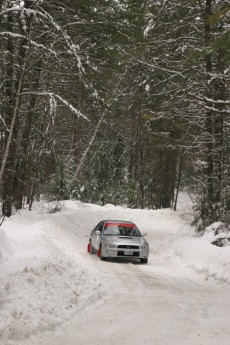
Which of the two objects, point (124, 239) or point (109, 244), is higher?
point (124, 239)

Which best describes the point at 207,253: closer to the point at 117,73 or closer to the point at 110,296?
the point at 110,296

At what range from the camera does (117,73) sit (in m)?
19.2

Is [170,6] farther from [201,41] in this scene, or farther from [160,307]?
[160,307]

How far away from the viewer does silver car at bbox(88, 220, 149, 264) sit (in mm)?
16094

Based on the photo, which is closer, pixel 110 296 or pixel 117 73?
pixel 110 296

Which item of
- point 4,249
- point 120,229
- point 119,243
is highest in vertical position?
point 4,249

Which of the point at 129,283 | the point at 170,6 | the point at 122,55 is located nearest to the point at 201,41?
the point at 170,6

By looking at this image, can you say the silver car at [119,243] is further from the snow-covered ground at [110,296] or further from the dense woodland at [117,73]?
the dense woodland at [117,73]

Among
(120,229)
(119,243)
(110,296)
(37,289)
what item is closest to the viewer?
(37,289)

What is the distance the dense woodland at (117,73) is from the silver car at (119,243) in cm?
308

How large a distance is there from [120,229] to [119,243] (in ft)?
4.93

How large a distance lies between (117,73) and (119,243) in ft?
24.0

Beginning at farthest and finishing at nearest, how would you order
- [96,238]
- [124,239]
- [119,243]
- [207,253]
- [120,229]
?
[120,229], [96,238], [124,239], [119,243], [207,253]

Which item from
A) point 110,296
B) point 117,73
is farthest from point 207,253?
point 117,73
